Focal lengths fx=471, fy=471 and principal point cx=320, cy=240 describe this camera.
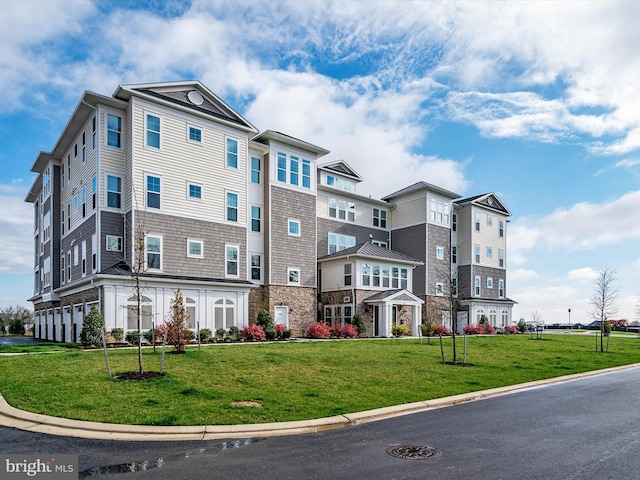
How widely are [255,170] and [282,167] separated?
187 cm

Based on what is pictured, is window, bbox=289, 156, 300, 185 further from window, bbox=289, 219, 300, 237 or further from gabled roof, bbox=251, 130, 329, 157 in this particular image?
window, bbox=289, 219, 300, 237

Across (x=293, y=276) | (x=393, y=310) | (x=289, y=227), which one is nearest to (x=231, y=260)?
(x=293, y=276)

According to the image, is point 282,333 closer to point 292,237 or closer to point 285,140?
point 292,237

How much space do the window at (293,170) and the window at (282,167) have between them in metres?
0.46

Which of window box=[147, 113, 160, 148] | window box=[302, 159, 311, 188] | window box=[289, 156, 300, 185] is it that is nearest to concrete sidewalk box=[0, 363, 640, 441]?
window box=[147, 113, 160, 148]

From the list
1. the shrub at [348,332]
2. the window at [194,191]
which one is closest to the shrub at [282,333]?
the shrub at [348,332]

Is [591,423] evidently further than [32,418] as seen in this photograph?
Yes

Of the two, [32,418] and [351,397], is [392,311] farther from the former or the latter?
[32,418]

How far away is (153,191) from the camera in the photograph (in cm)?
2516

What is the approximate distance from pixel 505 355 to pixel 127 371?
15.8 meters

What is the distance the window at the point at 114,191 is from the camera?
24.8 metres

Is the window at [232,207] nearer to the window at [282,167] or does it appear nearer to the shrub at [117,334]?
the window at [282,167]

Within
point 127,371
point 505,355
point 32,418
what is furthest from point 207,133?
point 32,418

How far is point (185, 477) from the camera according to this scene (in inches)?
231
